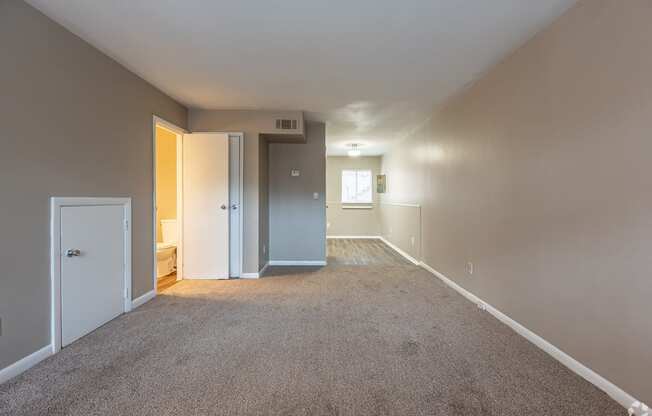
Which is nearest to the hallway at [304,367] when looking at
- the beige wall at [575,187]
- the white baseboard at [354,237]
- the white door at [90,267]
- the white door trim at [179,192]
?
the white door at [90,267]

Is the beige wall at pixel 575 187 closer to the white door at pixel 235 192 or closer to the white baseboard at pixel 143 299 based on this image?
the white door at pixel 235 192

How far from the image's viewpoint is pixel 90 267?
8.21 feet

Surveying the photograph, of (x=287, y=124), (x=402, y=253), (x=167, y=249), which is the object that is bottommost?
(x=402, y=253)

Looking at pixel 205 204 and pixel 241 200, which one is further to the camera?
pixel 241 200

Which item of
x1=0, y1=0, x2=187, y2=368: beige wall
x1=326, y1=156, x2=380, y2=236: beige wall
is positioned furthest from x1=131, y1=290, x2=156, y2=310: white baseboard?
x1=326, y1=156, x2=380, y2=236: beige wall

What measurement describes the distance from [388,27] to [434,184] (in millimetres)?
2617

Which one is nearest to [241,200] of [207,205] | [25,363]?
[207,205]

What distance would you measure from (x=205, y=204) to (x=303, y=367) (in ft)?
9.46

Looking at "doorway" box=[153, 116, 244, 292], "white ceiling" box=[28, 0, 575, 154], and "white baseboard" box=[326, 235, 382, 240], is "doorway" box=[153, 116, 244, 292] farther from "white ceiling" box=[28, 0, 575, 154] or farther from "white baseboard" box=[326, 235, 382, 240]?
"white baseboard" box=[326, 235, 382, 240]

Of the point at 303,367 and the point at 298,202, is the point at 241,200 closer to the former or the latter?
the point at 298,202

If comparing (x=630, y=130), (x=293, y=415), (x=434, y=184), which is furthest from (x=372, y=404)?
(x=434, y=184)

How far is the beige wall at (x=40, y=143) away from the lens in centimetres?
185

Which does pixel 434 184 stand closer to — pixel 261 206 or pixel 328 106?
pixel 328 106

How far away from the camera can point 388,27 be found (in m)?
2.21
